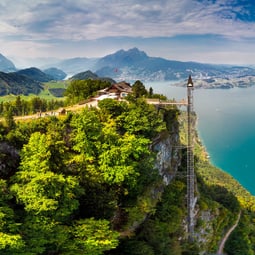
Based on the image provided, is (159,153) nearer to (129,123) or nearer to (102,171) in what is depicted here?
(129,123)

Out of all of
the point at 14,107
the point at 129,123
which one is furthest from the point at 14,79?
the point at 129,123

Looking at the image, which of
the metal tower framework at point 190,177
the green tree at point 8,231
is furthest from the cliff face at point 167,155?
the green tree at point 8,231

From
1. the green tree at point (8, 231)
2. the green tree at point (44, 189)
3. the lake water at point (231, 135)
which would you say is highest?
the green tree at point (44, 189)

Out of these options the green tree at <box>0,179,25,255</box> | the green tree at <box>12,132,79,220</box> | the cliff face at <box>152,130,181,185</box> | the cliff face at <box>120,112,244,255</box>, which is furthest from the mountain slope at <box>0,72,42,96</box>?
the green tree at <box>0,179,25,255</box>

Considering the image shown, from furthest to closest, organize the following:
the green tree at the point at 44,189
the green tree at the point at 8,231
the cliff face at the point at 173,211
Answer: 1. the cliff face at the point at 173,211
2. the green tree at the point at 44,189
3. the green tree at the point at 8,231

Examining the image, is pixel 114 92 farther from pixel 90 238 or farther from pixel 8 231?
pixel 8 231

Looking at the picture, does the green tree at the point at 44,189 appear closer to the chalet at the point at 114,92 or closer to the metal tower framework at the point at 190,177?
the metal tower framework at the point at 190,177

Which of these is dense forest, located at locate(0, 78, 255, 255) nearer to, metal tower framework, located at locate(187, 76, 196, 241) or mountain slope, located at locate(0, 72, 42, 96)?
metal tower framework, located at locate(187, 76, 196, 241)

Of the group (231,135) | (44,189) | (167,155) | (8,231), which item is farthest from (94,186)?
(231,135)
